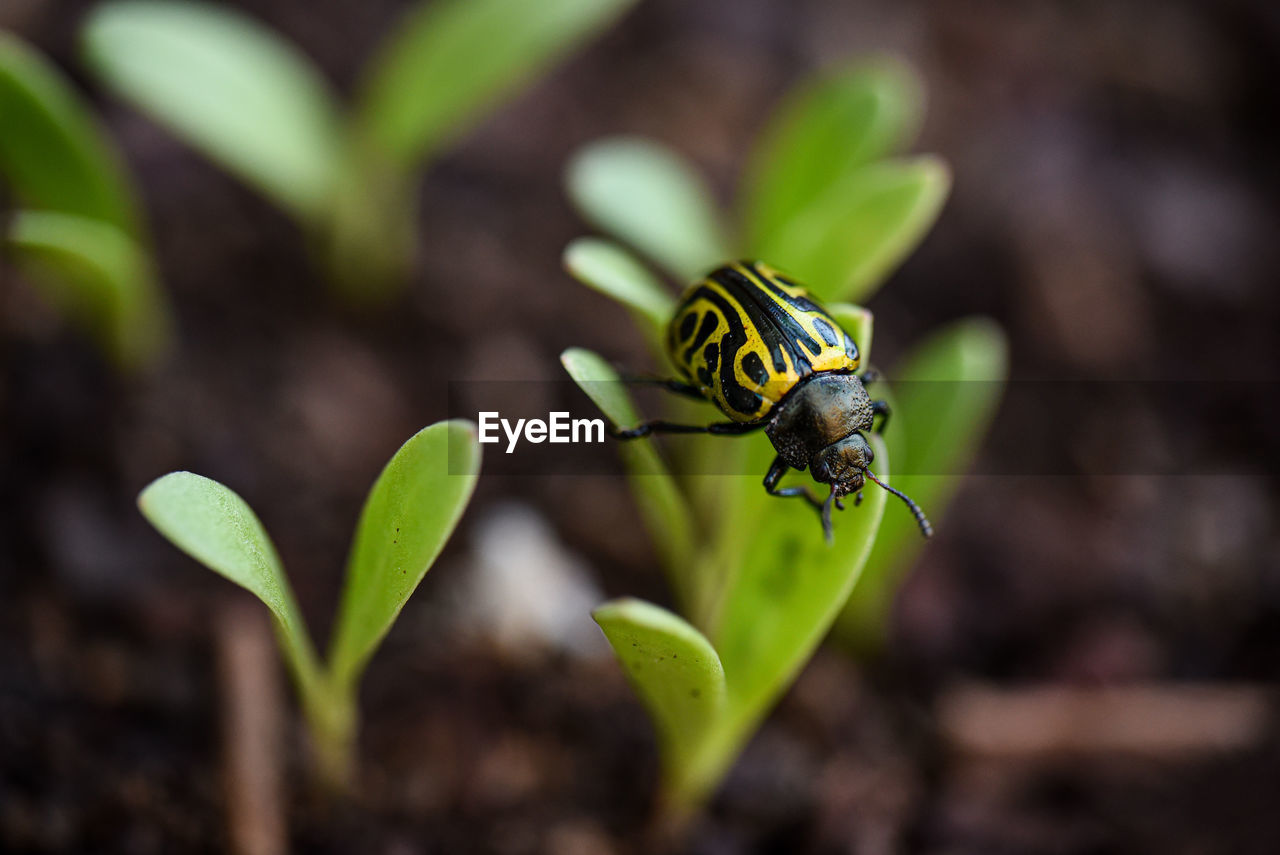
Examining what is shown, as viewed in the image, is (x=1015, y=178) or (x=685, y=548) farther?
(x=1015, y=178)

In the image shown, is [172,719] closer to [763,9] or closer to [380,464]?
[380,464]

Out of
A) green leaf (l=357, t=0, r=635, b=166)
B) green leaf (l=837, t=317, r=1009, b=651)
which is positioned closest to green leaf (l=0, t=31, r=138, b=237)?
green leaf (l=357, t=0, r=635, b=166)

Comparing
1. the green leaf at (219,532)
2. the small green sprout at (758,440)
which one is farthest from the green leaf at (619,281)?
the green leaf at (219,532)

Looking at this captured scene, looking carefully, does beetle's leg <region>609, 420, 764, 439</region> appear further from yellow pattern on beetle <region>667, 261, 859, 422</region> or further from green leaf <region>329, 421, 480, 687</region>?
green leaf <region>329, 421, 480, 687</region>

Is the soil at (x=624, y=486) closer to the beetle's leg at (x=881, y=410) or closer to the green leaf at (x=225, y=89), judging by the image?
the green leaf at (x=225, y=89)

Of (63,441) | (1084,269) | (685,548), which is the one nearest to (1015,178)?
(1084,269)

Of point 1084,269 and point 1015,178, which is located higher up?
point 1015,178
